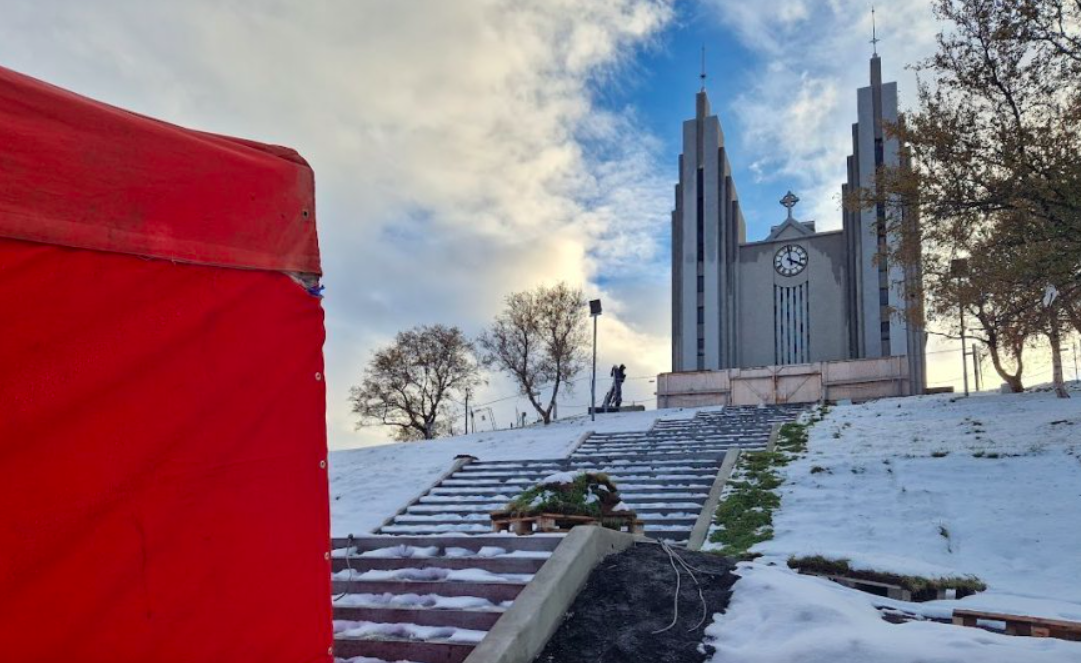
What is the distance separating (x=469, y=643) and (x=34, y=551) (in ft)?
10.6

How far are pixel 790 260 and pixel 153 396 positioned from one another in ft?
149

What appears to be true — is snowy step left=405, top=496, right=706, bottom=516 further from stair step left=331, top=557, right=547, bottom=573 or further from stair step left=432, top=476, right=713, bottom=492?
stair step left=331, top=557, right=547, bottom=573

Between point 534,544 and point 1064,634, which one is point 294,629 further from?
point 1064,634

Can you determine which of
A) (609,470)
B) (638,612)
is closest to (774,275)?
(609,470)

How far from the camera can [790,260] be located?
44.9m

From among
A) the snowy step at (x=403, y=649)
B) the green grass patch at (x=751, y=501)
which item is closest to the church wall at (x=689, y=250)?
the green grass patch at (x=751, y=501)

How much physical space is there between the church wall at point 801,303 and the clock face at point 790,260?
0.23m

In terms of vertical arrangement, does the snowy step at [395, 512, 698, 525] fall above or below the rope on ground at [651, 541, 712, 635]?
below

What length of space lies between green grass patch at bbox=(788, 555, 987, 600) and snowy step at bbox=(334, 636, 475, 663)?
4513mm

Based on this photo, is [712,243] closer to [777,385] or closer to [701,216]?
[701,216]

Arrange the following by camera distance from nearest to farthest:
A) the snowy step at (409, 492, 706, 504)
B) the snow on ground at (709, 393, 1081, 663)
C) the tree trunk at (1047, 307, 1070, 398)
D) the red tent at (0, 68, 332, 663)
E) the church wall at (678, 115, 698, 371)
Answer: the red tent at (0, 68, 332, 663)
the snow on ground at (709, 393, 1081, 663)
the snowy step at (409, 492, 706, 504)
the tree trunk at (1047, 307, 1070, 398)
the church wall at (678, 115, 698, 371)

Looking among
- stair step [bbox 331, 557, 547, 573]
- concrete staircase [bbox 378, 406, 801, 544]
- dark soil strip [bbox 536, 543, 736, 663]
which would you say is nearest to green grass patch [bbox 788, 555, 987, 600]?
dark soil strip [bbox 536, 543, 736, 663]

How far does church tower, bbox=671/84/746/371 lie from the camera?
145 feet

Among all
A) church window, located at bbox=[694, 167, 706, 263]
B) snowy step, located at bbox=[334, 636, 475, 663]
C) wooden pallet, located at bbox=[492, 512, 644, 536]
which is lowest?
snowy step, located at bbox=[334, 636, 475, 663]
